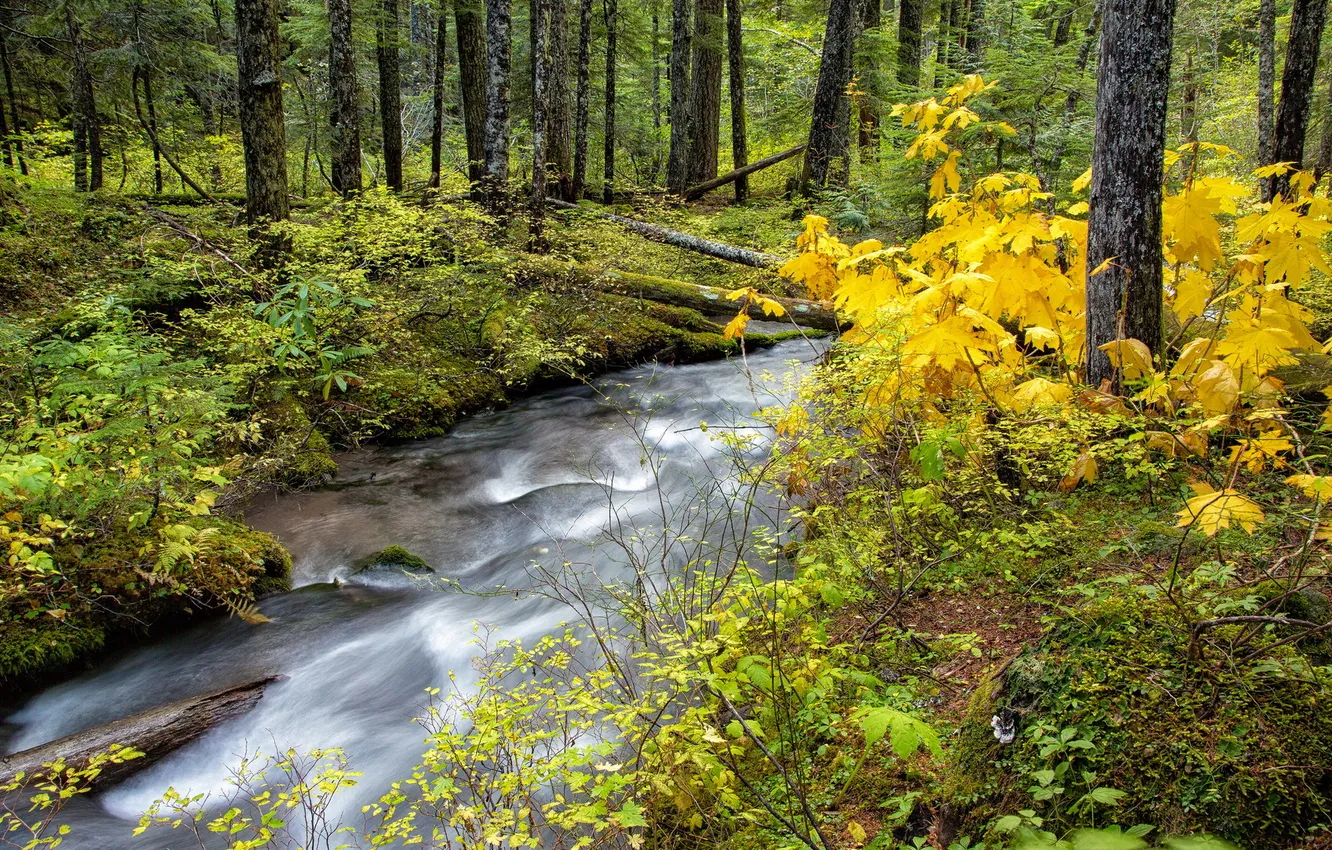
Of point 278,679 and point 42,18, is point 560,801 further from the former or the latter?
point 42,18

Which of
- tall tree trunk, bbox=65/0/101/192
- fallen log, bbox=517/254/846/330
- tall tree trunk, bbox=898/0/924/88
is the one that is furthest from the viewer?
tall tree trunk, bbox=898/0/924/88

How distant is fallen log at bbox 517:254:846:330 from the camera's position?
413 inches

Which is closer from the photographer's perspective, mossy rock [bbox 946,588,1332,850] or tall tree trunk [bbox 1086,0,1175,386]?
mossy rock [bbox 946,588,1332,850]

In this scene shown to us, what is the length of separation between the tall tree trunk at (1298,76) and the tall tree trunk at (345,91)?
40.1ft

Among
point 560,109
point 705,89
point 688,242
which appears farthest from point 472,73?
point 688,242

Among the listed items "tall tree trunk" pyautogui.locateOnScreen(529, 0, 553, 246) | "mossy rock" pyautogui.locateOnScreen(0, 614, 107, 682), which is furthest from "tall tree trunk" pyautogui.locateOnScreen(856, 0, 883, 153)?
"mossy rock" pyautogui.locateOnScreen(0, 614, 107, 682)

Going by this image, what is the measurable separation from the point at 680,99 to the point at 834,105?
388 cm

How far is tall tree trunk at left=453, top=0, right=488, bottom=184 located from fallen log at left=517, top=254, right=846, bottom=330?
3892mm

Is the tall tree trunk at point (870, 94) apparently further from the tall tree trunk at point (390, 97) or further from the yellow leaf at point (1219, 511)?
the yellow leaf at point (1219, 511)

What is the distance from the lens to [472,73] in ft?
46.1

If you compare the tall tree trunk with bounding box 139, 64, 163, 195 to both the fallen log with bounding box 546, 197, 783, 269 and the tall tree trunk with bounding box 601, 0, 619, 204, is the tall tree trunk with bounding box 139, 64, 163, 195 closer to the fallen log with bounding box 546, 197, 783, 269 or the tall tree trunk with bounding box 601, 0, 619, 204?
the fallen log with bounding box 546, 197, 783, 269

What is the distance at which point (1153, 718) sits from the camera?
2119mm

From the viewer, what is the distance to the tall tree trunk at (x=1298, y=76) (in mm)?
7418

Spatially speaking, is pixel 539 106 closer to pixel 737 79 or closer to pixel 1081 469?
pixel 737 79
